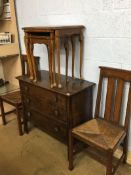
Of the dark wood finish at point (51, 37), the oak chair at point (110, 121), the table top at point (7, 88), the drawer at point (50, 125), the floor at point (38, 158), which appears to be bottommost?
the floor at point (38, 158)

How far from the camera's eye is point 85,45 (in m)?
1.96

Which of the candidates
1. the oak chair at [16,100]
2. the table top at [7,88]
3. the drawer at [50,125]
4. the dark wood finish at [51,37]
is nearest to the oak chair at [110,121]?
the drawer at [50,125]

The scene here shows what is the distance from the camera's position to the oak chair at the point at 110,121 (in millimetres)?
1600

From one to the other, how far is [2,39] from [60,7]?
3.10 feet

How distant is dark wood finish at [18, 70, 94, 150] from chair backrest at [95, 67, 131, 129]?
168 millimetres

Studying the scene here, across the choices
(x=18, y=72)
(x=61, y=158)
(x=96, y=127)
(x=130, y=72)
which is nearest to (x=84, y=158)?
(x=61, y=158)

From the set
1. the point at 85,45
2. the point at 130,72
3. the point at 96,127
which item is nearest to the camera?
the point at 130,72

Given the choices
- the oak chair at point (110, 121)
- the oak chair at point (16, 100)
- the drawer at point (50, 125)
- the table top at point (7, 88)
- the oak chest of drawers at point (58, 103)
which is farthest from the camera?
the table top at point (7, 88)

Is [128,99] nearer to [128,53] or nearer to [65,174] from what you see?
[128,53]

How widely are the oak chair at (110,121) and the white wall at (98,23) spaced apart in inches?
4.5

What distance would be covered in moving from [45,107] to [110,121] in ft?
2.29

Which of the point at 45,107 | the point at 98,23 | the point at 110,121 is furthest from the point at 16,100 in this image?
the point at 98,23

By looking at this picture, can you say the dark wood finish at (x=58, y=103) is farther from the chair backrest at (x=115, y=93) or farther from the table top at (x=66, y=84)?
the chair backrest at (x=115, y=93)

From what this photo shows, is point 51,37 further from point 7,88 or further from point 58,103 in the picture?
point 7,88
